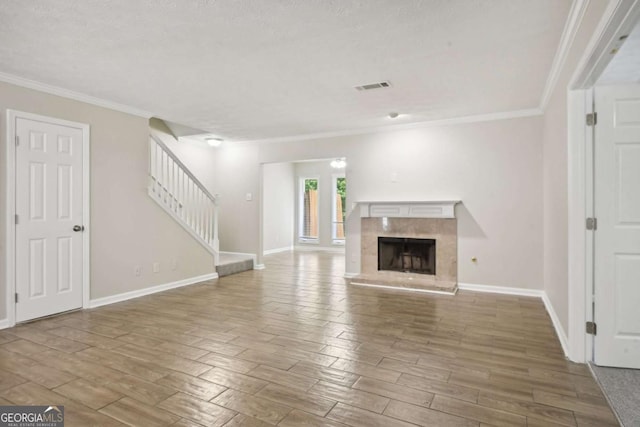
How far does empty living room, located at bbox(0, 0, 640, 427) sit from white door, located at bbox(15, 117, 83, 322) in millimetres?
19

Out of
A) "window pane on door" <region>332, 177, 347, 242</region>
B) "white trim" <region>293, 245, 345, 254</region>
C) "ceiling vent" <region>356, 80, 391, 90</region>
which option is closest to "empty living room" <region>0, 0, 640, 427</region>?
"ceiling vent" <region>356, 80, 391, 90</region>

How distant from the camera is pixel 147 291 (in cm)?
518

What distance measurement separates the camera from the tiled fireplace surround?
5.53m

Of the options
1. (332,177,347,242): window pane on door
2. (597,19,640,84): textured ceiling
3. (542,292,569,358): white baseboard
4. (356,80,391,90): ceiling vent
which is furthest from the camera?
(332,177,347,242): window pane on door

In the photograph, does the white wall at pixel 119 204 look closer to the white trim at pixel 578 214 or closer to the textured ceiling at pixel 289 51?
the textured ceiling at pixel 289 51

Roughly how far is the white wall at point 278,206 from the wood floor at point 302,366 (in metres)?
5.17

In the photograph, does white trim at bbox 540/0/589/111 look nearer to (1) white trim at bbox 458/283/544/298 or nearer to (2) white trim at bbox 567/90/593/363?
(2) white trim at bbox 567/90/593/363

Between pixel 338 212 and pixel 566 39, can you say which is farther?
pixel 338 212

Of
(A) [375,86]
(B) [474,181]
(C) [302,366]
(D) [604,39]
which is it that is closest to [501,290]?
(B) [474,181]

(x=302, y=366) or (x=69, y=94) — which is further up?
(x=69, y=94)

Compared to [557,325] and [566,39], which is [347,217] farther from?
[566,39]

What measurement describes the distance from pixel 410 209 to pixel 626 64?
3.48 meters

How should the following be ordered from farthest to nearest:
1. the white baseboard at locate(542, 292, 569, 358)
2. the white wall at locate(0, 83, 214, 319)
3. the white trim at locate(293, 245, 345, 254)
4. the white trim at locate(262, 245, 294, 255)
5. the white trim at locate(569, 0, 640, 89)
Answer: the white trim at locate(293, 245, 345, 254), the white trim at locate(262, 245, 294, 255), the white wall at locate(0, 83, 214, 319), the white baseboard at locate(542, 292, 569, 358), the white trim at locate(569, 0, 640, 89)

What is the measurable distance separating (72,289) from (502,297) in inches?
220
